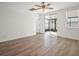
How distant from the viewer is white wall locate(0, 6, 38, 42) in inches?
77.8

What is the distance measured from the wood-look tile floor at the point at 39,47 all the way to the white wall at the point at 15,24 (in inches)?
4.1

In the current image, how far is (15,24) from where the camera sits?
2.09 meters

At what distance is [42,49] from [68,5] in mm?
885

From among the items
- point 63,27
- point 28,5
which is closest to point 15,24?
point 28,5

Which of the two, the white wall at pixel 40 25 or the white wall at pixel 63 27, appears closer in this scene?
the white wall at pixel 63 27

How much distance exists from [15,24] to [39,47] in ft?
1.98

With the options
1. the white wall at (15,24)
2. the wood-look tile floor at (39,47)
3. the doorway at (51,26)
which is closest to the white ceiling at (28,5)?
the white wall at (15,24)

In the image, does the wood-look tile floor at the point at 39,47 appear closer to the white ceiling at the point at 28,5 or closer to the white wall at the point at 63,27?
the white wall at the point at 63,27

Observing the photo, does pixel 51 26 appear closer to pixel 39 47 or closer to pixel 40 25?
pixel 40 25

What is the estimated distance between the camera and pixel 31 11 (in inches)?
81.0

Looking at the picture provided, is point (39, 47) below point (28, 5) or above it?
below

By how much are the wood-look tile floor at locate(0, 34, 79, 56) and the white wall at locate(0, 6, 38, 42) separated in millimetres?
105

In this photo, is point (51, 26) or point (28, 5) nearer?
point (28, 5)

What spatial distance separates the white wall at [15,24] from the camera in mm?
1976
